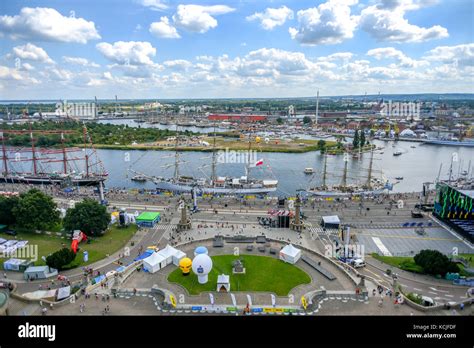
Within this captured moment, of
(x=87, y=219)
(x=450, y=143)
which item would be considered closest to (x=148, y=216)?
(x=87, y=219)

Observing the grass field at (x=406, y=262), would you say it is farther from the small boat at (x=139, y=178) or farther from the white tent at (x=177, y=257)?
the small boat at (x=139, y=178)

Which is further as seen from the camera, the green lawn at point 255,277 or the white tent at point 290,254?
the white tent at point 290,254

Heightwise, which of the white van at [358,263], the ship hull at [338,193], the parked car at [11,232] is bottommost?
the white van at [358,263]

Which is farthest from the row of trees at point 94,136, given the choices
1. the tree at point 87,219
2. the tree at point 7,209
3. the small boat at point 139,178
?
the tree at point 87,219

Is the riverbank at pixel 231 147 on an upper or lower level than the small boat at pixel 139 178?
upper

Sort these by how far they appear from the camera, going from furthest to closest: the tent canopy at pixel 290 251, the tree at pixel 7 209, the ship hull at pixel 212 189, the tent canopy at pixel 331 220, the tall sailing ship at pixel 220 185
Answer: the tall sailing ship at pixel 220 185
the ship hull at pixel 212 189
the tent canopy at pixel 331 220
the tree at pixel 7 209
the tent canopy at pixel 290 251

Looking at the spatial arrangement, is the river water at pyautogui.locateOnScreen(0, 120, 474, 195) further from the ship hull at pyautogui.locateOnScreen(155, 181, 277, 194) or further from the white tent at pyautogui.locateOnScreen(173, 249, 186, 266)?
the white tent at pyautogui.locateOnScreen(173, 249, 186, 266)
